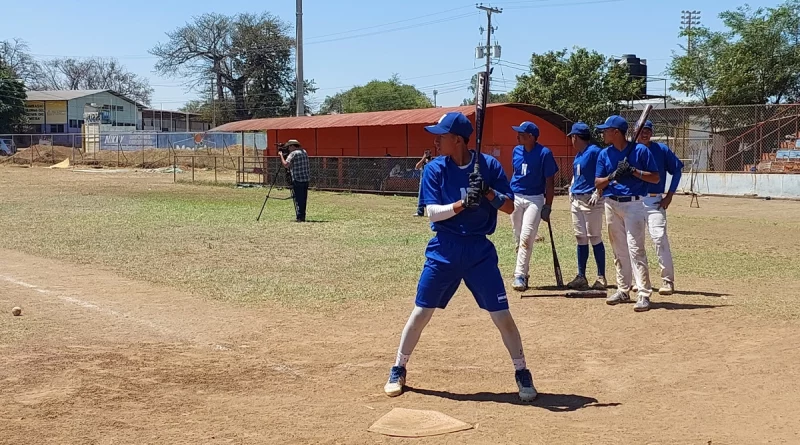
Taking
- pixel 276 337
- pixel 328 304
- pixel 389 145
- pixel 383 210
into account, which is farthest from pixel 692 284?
pixel 389 145

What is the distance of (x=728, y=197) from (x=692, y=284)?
2175 centimetres

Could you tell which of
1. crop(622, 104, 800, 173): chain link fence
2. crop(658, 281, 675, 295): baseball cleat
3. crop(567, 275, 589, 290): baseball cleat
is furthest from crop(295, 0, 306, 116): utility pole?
crop(658, 281, 675, 295): baseball cleat

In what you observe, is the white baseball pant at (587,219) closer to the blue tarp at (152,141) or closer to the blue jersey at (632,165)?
the blue jersey at (632,165)

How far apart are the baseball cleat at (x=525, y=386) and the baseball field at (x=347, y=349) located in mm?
82

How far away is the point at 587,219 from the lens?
1062cm

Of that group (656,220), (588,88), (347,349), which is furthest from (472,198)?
(588,88)

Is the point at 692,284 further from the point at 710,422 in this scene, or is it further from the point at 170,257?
the point at 170,257

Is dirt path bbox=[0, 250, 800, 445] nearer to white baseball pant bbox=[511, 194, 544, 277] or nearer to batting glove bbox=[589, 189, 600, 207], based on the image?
white baseball pant bbox=[511, 194, 544, 277]

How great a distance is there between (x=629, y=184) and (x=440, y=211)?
13.5ft

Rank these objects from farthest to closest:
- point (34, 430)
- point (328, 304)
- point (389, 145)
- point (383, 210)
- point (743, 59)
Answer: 1. point (743, 59)
2. point (389, 145)
3. point (383, 210)
4. point (328, 304)
5. point (34, 430)

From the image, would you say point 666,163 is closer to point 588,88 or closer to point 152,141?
point 588,88

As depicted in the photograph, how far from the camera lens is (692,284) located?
1116 cm

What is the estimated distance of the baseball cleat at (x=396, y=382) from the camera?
6188 millimetres

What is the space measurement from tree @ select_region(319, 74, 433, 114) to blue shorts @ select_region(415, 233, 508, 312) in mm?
88635
